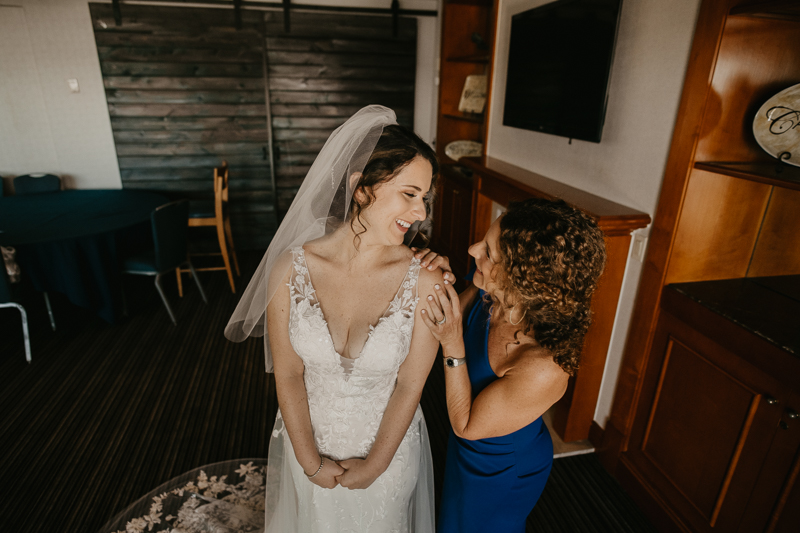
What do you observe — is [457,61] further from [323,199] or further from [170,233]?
[323,199]

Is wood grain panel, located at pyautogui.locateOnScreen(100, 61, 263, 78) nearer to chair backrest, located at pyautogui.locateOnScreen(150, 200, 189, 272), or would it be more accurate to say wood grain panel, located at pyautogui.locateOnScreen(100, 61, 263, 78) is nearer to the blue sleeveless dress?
chair backrest, located at pyautogui.locateOnScreen(150, 200, 189, 272)

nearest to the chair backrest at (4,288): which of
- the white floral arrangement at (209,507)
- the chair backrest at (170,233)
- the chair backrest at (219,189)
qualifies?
the chair backrest at (170,233)

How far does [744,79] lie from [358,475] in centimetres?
180

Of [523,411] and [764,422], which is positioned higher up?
[523,411]

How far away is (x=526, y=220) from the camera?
114 centimetres

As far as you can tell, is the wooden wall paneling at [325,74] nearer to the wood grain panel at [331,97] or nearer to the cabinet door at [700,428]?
the wood grain panel at [331,97]

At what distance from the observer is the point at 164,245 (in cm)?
327

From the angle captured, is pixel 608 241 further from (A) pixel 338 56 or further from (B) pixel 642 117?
(A) pixel 338 56

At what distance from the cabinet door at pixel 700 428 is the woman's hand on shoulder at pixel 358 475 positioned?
1.19m

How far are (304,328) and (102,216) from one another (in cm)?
308

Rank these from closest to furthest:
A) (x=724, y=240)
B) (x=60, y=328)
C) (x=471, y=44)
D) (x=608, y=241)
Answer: (x=724, y=240) → (x=608, y=241) → (x=60, y=328) → (x=471, y=44)

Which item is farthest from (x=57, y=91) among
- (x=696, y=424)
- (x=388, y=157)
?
(x=696, y=424)

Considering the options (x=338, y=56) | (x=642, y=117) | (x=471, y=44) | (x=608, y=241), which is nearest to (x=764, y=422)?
(x=608, y=241)

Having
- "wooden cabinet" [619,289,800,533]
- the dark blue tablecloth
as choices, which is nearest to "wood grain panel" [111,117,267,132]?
the dark blue tablecloth
